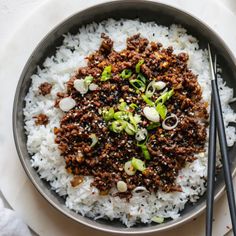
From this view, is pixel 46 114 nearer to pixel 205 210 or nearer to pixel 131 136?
pixel 131 136

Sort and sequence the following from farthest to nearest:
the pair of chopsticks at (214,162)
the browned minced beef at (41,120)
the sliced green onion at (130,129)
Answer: the browned minced beef at (41,120), the sliced green onion at (130,129), the pair of chopsticks at (214,162)

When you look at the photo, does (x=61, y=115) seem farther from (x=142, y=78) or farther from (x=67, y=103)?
(x=142, y=78)

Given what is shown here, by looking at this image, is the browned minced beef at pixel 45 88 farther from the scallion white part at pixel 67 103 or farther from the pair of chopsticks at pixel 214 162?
the pair of chopsticks at pixel 214 162

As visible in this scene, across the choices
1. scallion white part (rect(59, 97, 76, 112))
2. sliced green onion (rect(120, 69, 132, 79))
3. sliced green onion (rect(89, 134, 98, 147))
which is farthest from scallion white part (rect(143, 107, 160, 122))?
scallion white part (rect(59, 97, 76, 112))

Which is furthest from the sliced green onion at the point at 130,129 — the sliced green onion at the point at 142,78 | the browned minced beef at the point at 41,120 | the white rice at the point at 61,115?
the browned minced beef at the point at 41,120

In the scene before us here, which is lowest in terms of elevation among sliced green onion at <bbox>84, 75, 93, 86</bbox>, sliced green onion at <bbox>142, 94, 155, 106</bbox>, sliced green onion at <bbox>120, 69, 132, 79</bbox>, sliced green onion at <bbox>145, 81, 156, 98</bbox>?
sliced green onion at <bbox>142, 94, 155, 106</bbox>

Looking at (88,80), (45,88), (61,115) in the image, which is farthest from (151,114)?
(45,88)

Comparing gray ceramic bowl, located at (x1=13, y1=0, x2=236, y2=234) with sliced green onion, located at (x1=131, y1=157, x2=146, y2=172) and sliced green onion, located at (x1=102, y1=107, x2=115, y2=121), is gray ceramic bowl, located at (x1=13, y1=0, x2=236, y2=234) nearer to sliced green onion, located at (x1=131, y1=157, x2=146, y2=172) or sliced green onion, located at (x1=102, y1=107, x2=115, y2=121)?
sliced green onion, located at (x1=131, y1=157, x2=146, y2=172)
